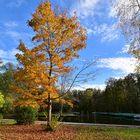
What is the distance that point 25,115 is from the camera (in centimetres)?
2216

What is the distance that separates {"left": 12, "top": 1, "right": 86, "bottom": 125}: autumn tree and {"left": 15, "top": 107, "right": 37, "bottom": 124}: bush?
3.30 meters

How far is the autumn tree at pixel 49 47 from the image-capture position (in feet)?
61.3

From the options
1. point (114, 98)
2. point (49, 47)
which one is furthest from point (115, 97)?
point (49, 47)

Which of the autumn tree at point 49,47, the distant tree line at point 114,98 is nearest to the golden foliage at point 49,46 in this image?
the autumn tree at point 49,47

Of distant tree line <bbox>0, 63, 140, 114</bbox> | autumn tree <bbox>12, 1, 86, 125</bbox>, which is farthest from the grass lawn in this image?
distant tree line <bbox>0, 63, 140, 114</bbox>

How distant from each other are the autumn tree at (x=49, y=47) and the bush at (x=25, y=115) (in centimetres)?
330

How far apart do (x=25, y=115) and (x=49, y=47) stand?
19.2 feet

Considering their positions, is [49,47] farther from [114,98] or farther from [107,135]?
[114,98]

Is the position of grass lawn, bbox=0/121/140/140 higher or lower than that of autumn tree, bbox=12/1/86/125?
lower

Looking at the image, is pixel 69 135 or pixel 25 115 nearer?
pixel 69 135

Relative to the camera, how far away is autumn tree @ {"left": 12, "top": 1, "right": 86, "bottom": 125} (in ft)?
61.3

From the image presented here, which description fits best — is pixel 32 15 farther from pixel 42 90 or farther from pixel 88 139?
pixel 88 139

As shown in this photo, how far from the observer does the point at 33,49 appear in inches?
741

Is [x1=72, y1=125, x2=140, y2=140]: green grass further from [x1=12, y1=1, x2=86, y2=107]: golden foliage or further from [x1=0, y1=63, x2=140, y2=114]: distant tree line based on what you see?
[x1=0, y1=63, x2=140, y2=114]: distant tree line
